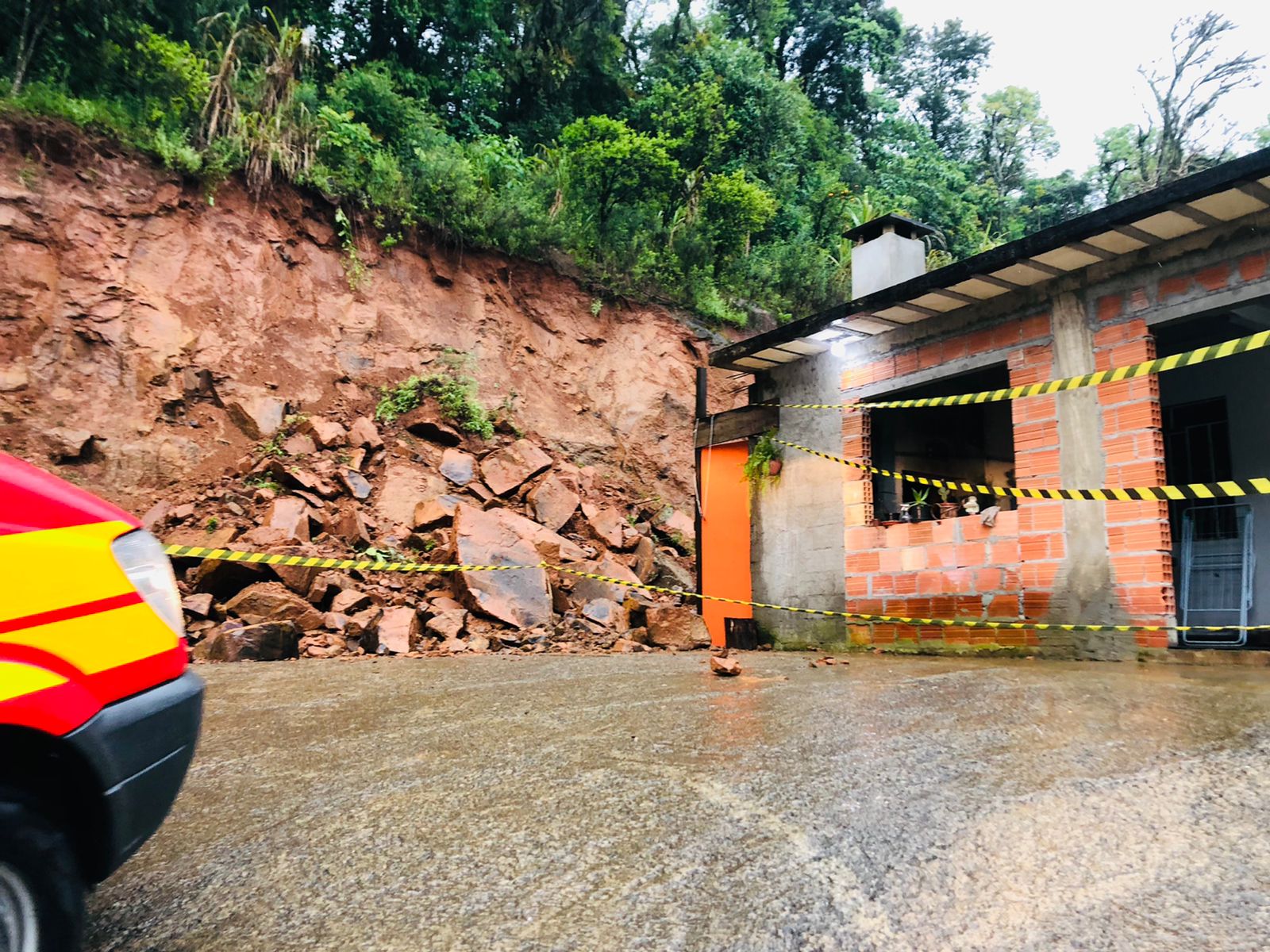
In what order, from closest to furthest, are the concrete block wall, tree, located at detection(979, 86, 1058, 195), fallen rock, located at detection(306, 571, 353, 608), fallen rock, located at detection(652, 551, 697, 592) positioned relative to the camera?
the concrete block wall
fallen rock, located at detection(306, 571, 353, 608)
fallen rock, located at detection(652, 551, 697, 592)
tree, located at detection(979, 86, 1058, 195)

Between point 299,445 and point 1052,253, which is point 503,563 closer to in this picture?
point 299,445

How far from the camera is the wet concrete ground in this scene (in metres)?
1.58

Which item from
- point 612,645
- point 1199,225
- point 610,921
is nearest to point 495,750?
point 610,921

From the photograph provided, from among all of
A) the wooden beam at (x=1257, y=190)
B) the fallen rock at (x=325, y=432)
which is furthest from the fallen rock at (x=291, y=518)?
the wooden beam at (x=1257, y=190)

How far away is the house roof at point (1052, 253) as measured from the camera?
16.8 feet

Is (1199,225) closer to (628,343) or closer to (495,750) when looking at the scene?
(495,750)

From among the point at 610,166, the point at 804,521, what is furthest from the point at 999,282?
the point at 610,166

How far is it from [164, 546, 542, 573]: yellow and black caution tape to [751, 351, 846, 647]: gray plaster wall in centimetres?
291

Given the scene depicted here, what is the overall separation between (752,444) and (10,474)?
8.72 metres

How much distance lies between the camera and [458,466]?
11.5 m

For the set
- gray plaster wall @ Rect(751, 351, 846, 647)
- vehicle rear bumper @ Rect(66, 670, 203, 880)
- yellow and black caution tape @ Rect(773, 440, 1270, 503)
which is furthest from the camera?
gray plaster wall @ Rect(751, 351, 846, 647)

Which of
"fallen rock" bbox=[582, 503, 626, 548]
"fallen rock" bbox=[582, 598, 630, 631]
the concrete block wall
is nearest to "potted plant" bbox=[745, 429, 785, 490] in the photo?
the concrete block wall

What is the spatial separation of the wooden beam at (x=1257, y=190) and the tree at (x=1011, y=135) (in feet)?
94.3

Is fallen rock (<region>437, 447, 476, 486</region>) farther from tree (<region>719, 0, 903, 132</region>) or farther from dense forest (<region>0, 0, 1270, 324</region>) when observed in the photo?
tree (<region>719, 0, 903, 132</region>)
